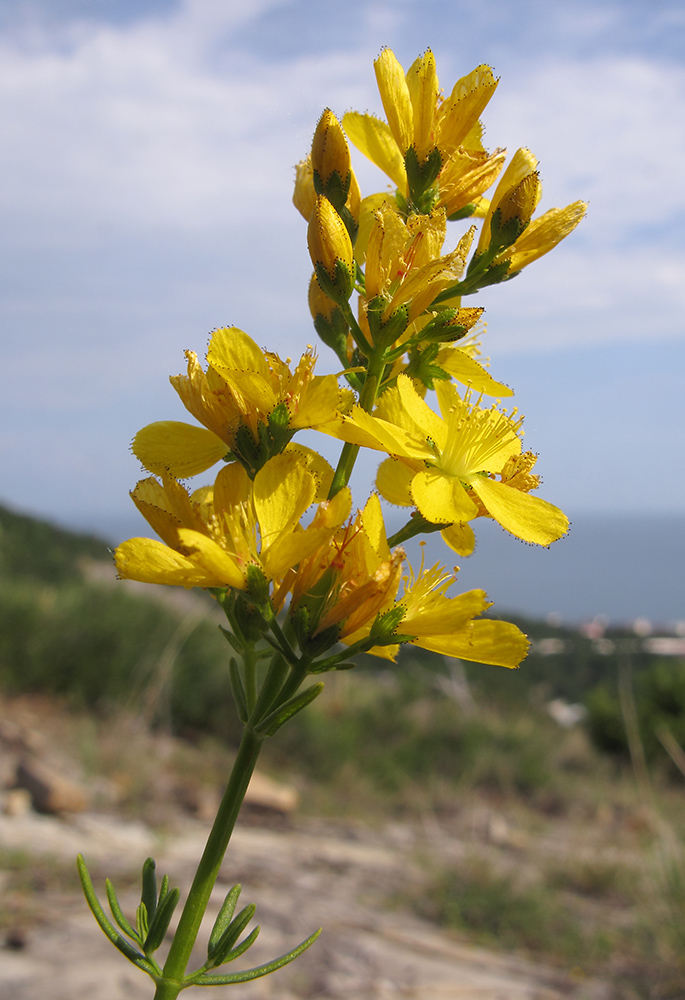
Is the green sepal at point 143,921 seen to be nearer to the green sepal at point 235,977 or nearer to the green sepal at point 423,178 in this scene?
the green sepal at point 235,977

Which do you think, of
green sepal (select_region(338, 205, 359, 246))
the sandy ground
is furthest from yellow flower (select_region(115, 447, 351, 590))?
the sandy ground

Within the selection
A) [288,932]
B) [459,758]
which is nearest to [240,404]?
[288,932]

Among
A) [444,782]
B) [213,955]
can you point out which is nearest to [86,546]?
[444,782]

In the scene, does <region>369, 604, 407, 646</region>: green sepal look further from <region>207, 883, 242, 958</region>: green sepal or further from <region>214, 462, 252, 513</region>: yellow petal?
<region>207, 883, 242, 958</region>: green sepal

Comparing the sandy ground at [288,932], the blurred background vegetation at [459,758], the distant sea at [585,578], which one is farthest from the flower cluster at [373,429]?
the distant sea at [585,578]

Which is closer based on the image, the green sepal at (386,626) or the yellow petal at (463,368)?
the green sepal at (386,626)

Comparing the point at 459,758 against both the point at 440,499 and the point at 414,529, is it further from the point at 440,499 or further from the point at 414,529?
the point at 440,499

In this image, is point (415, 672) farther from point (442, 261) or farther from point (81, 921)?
point (442, 261)
